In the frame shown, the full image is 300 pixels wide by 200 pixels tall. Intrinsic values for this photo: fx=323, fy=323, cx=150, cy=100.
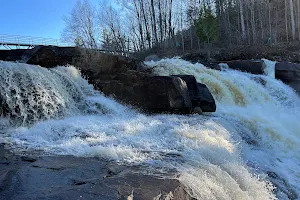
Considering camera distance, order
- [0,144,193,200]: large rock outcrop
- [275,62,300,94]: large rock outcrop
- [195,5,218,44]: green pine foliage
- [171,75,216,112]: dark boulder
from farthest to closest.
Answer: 1. [195,5,218,44]: green pine foliage
2. [275,62,300,94]: large rock outcrop
3. [171,75,216,112]: dark boulder
4. [0,144,193,200]: large rock outcrop

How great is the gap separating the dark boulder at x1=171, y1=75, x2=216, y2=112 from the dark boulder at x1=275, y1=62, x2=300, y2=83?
7.76 meters

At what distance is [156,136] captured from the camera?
5.95 m

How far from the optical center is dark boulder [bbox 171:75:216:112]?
10.0 meters

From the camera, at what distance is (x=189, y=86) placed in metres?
10.7

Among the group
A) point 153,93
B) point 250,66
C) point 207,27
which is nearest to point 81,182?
point 153,93

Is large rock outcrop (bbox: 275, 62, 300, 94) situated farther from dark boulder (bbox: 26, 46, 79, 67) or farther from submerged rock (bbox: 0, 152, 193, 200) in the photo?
submerged rock (bbox: 0, 152, 193, 200)

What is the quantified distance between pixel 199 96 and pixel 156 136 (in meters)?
4.63

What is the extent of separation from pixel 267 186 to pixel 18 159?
379 centimetres

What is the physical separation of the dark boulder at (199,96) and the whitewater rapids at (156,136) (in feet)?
1.17

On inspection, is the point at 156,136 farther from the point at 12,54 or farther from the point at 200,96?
the point at 12,54

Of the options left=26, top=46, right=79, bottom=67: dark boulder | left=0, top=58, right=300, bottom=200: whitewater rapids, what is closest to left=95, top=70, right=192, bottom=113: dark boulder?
left=0, top=58, right=300, bottom=200: whitewater rapids

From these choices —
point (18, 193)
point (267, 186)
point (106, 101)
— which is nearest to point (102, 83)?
point (106, 101)

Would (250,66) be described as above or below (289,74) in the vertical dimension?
above

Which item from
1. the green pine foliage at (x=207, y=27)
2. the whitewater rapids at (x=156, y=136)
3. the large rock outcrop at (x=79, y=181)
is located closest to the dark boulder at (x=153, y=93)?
the whitewater rapids at (x=156, y=136)
